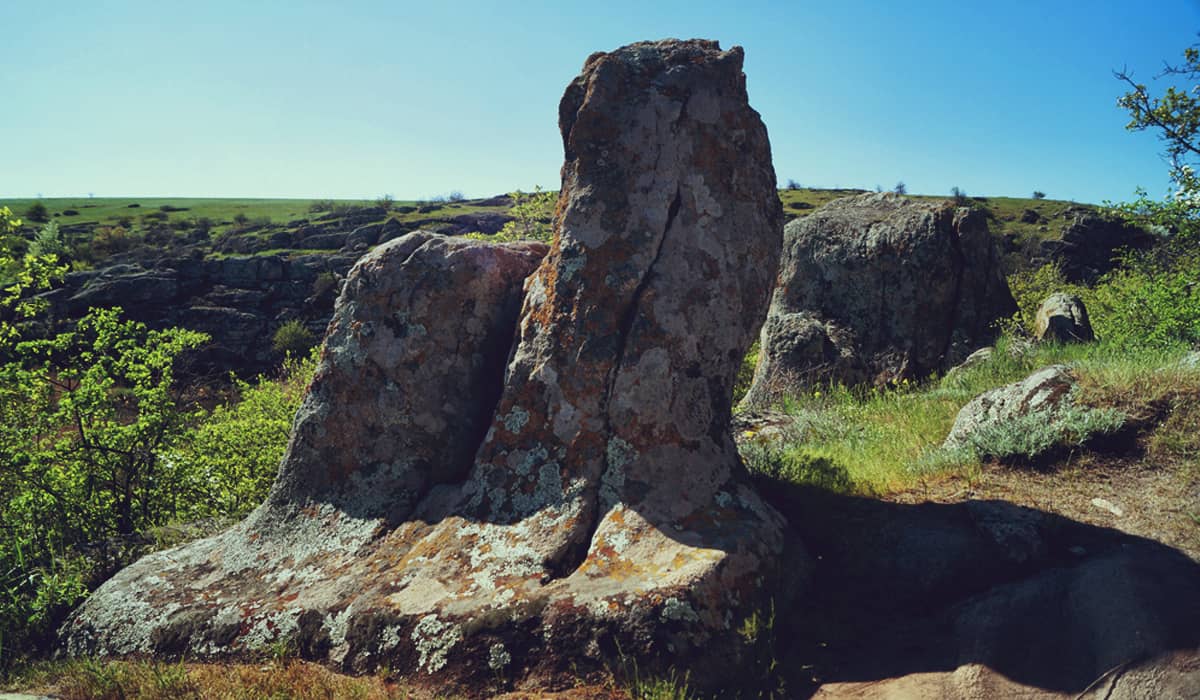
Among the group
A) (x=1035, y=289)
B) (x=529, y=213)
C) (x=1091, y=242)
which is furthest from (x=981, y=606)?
(x=1091, y=242)

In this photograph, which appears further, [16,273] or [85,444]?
[16,273]

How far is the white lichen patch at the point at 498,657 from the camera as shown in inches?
165

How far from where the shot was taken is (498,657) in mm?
4207

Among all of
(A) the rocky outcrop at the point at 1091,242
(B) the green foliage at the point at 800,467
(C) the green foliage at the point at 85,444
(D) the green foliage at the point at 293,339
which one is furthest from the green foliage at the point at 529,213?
(A) the rocky outcrop at the point at 1091,242

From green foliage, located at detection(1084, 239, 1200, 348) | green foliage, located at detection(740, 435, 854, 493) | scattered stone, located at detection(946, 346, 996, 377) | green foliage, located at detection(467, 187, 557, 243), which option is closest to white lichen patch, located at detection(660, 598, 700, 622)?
green foliage, located at detection(740, 435, 854, 493)

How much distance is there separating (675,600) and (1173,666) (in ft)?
9.27

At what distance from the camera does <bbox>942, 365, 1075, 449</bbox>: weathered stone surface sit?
686 centimetres

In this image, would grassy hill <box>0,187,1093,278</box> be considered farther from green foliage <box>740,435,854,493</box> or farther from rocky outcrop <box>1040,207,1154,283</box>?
green foliage <box>740,435,854,493</box>

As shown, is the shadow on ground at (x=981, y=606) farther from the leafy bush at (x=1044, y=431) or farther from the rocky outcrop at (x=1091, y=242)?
the rocky outcrop at (x=1091, y=242)

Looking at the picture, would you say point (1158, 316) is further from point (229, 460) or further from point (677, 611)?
point (229, 460)

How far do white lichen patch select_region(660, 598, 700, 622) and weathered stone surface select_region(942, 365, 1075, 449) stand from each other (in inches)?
173

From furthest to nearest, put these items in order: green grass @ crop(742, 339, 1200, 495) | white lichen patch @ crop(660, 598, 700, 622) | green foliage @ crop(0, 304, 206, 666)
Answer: green foliage @ crop(0, 304, 206, 666)
green grass @ crop(742, 339, 1200, 495)
white lichen patch @ crop(660, 598, 700, 622)

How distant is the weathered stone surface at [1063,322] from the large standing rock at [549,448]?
30.1 ft

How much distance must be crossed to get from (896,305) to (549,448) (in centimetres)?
975
